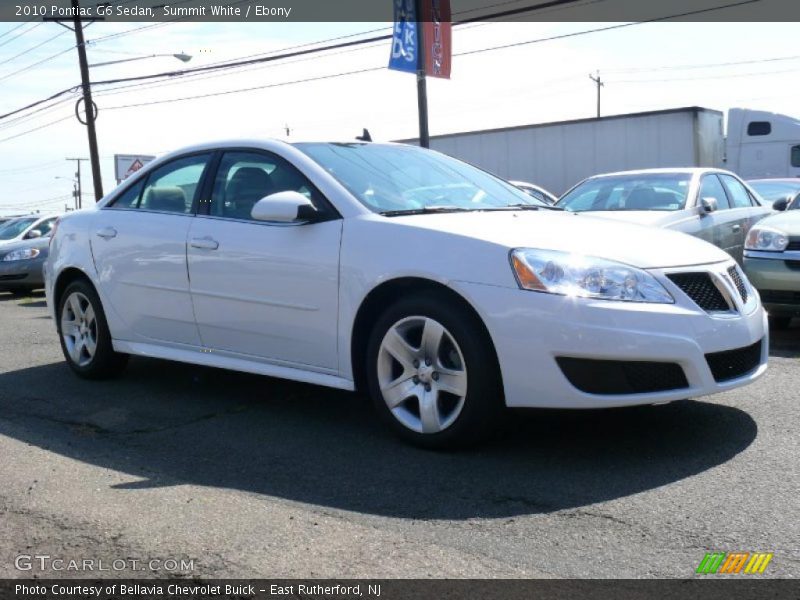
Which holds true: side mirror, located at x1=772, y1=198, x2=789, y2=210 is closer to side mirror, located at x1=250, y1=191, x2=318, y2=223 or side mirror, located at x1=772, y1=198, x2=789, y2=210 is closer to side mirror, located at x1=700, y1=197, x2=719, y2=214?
side mirror, located at x1=700, y1=197, x2=719, y2=214

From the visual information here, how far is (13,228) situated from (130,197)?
1277 centimetres

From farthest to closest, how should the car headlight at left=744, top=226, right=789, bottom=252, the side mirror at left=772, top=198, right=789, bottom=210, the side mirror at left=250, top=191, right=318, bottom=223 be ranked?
the side mirror at left=772, top=198, right=789, bottom=210 < the car headlight at left=744, top=226, right=789, bottom=252 < the side mirror at left=250, top=191, right=318, bottom=223

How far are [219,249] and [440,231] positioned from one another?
1469 mm

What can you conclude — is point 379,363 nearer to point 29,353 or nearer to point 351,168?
point 351,168

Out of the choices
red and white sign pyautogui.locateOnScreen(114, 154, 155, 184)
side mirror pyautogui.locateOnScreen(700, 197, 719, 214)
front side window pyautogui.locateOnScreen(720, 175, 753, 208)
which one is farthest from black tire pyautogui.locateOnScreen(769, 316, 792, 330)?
red and white sign pyautogui.locateOnScreen(114, 154, 155, 184)

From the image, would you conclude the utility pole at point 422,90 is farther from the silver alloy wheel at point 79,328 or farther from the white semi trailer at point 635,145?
the silver alloy wheel at point 79,328

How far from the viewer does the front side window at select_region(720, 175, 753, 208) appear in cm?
1017

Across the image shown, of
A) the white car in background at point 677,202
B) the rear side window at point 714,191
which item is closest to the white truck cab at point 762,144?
the white car in background at point 677,202

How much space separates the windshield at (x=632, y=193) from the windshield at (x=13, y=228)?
11411 millimetres

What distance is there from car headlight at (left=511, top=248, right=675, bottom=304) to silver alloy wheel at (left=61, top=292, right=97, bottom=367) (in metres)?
3.39

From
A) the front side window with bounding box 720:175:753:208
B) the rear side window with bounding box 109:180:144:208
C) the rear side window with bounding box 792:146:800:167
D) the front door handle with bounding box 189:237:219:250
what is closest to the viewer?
the front door handle with bounding box 189:237:219:250

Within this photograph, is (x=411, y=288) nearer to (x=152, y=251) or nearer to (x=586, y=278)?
(x=586, y=278)

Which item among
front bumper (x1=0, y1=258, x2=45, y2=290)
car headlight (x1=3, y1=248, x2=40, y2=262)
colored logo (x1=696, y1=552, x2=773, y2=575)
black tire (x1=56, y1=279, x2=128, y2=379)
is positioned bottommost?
front bumper (x1=0, y1=258, x2=45, y2=290)

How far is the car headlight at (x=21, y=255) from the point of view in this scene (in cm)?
1571
